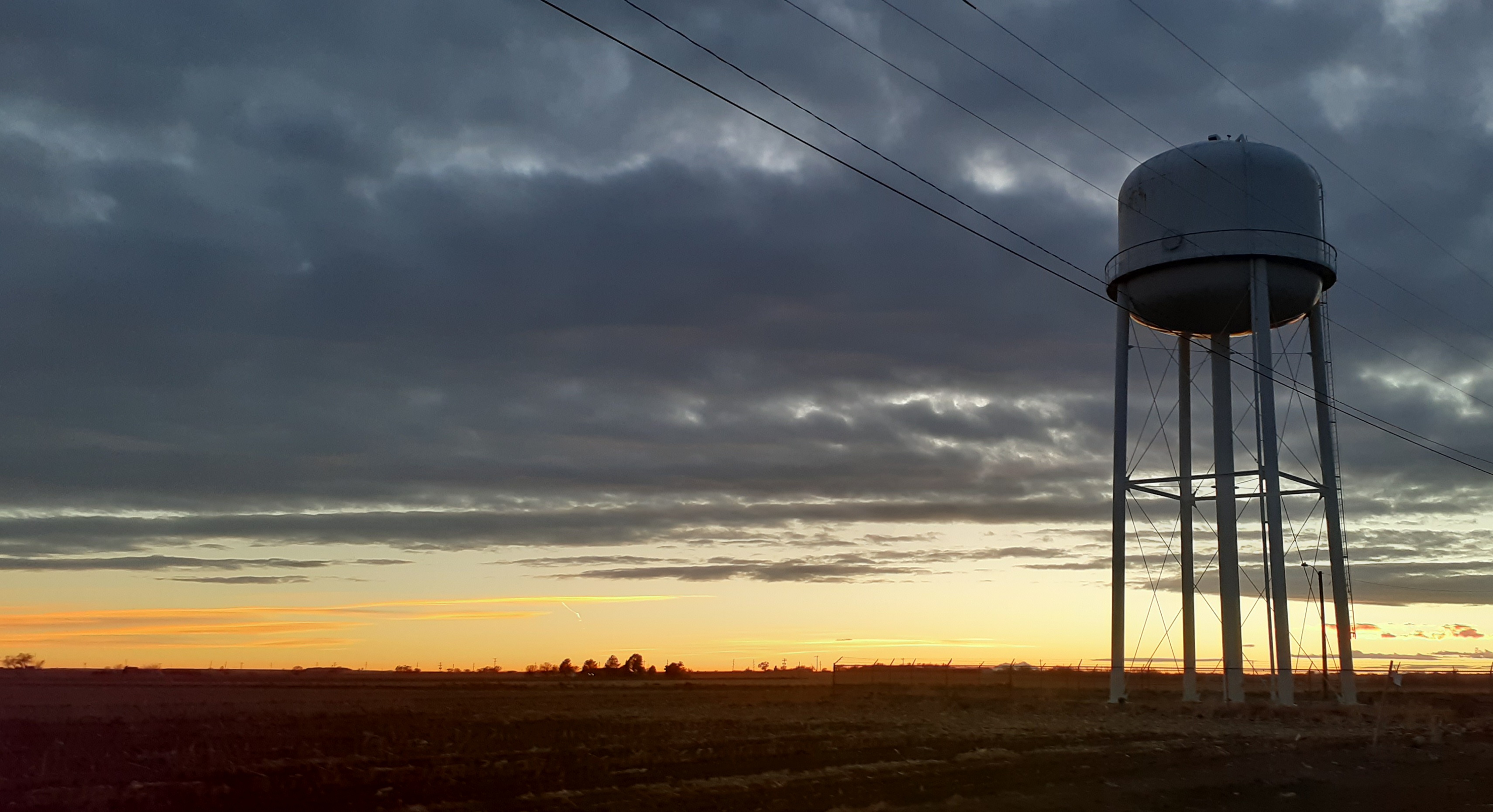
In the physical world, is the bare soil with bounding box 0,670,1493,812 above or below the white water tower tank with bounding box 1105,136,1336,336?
below

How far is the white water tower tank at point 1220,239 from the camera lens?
3700 cm

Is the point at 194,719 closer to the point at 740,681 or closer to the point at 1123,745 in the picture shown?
the point at 1123,745

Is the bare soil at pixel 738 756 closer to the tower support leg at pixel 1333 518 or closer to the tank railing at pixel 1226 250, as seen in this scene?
the tower support leg at pixel 1333 518

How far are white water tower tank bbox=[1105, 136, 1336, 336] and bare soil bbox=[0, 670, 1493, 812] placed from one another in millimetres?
13137

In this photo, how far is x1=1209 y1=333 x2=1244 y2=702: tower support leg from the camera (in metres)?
36.9

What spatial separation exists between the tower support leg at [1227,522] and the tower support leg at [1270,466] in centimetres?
130

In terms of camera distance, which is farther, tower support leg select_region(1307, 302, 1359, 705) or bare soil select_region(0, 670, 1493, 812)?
tower support leg select_region(1307, 302, 1359, 705)

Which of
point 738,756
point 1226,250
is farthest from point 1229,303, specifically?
point 738,756

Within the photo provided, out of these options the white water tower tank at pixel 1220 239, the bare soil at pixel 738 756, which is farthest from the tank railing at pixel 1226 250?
the bare soil at pixel 738 756

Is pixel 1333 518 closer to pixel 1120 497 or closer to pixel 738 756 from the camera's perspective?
pixel 1120 497

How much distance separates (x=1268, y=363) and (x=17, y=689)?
60.9 metres

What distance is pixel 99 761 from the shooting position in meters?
22.0

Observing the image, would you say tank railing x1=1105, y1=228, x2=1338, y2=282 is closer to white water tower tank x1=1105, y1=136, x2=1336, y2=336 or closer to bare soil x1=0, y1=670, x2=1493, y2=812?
white water tower tank x1=1105, y1=136, x2=1336, y2=336

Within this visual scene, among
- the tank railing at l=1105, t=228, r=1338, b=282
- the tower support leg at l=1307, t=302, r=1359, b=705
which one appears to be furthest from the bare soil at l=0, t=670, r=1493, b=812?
the tank railing at l=1105, t=228, r=1338, b=282
